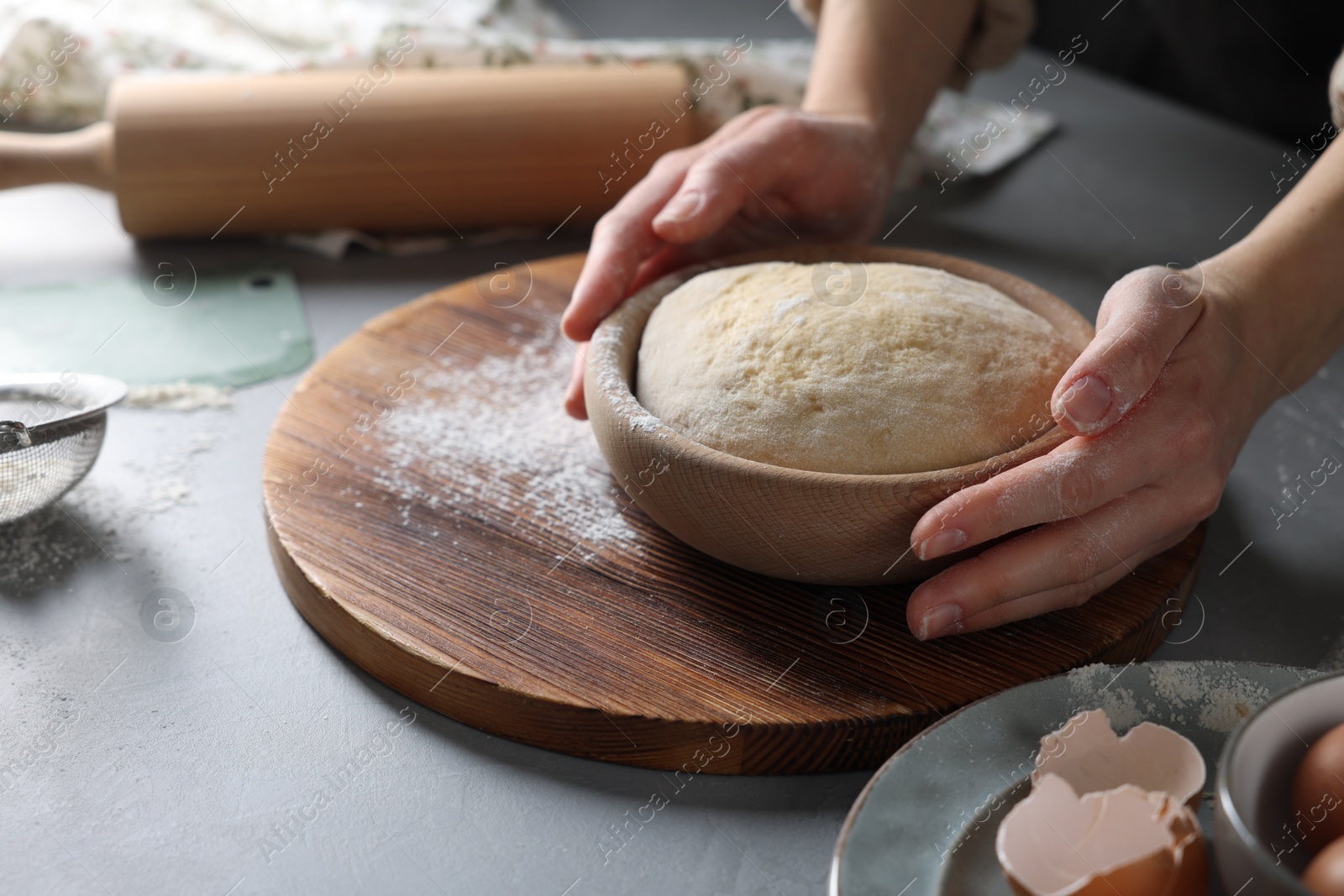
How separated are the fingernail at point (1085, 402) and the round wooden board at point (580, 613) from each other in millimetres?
205

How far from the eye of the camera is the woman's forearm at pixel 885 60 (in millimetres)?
1593

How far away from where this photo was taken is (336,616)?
1033 millimetres

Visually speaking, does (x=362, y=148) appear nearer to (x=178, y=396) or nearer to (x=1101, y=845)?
(x=178, y=396)

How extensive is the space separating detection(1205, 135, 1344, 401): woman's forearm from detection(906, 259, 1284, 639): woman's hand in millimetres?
93

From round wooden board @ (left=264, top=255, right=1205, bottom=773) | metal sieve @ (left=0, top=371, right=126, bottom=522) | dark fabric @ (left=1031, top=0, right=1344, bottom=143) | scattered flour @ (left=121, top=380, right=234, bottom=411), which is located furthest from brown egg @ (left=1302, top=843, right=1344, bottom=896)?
dark fabric @ (left=1031, top=0, right=1344, bottom=143)

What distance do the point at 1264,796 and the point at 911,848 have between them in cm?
22

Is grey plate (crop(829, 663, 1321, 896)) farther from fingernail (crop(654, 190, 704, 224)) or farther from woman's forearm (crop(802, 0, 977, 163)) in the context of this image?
woman's forearm (crop(802, 0, 977, 163))

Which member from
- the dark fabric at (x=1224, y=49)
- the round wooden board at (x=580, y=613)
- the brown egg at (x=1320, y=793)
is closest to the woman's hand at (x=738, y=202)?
the round wooden board at (x=580, y=613)

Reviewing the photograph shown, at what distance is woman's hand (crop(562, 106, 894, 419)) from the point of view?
1.28 metres

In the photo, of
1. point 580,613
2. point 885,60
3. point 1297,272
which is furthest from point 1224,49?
point 580,613

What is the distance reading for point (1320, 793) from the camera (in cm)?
65

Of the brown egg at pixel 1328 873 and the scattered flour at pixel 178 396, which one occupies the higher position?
the brown egg at pixel 1328 873

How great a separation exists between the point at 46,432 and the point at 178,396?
0.32 m

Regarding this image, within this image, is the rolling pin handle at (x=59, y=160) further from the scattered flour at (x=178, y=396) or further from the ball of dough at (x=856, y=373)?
the ball of dough at (x=856, y=373)
